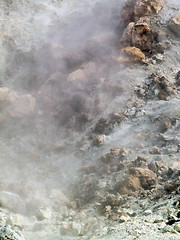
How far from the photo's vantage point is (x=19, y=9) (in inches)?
470

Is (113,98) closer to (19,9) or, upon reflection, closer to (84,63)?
(84,63)

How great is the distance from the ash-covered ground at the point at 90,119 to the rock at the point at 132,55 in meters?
0.03

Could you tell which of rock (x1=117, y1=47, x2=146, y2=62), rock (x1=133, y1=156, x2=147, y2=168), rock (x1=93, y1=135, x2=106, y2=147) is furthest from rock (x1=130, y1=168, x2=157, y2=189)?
rock (x1=117, y1=47, x2=146, y2=62)

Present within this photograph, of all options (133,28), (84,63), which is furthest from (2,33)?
(133,28)

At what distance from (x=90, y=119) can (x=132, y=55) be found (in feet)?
7.36

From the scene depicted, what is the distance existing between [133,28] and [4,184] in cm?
571

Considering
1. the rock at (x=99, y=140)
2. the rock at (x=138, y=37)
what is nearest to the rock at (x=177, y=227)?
the rock at (x=99, y=140)

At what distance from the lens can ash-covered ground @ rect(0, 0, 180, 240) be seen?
4969 millimetres

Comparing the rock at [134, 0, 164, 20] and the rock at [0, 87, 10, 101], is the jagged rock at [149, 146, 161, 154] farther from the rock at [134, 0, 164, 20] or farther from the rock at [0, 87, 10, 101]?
the rock at [134, 0, 164, 20]

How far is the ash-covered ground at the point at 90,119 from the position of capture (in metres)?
4.97

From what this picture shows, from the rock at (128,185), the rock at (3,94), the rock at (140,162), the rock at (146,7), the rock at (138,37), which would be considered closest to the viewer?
the rock at (128,185)

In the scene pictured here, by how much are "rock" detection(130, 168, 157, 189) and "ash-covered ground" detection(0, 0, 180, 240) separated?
0.08 feet

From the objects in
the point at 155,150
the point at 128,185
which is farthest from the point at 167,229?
the point at 155,150

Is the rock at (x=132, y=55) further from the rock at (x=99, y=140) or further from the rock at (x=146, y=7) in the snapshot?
the rock at (x=99, y=140)
